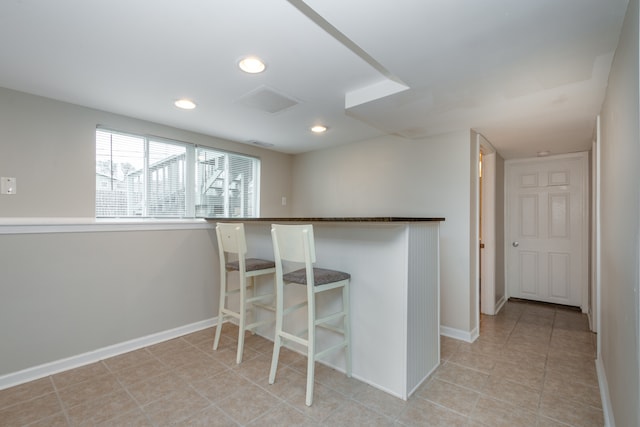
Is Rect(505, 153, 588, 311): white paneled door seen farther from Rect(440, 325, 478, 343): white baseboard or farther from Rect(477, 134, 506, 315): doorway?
Rect(440, 325, 478, 343): white baseboard

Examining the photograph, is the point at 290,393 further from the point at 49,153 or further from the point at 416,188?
the point at 49,153

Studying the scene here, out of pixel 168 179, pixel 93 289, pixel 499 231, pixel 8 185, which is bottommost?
pixel 93 289

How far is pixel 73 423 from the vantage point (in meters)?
1.75

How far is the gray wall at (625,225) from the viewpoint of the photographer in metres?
1.12

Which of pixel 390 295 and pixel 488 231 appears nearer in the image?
pixel 390 295

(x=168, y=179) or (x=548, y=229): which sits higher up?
(x=168, y=179)

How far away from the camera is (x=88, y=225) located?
2.48 m

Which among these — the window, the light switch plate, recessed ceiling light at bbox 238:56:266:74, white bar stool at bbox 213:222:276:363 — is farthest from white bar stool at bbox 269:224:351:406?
the light switch plate

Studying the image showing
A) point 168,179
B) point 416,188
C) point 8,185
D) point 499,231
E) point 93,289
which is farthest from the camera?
point 499,231

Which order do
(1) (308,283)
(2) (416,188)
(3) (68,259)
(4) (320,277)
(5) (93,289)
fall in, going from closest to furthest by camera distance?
(1) (308,283)
(4) (320,277)
(3) (68,259)
(5) (93,289)
(2) (416,188)

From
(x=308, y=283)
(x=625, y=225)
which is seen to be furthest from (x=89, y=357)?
(x=625, y=225)

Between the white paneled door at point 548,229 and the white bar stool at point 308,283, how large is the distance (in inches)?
138

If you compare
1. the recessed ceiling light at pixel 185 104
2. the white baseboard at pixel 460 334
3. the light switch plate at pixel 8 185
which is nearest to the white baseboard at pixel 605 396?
the white baseboard at pixel 460 334

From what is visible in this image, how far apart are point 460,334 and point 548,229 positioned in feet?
7.83
